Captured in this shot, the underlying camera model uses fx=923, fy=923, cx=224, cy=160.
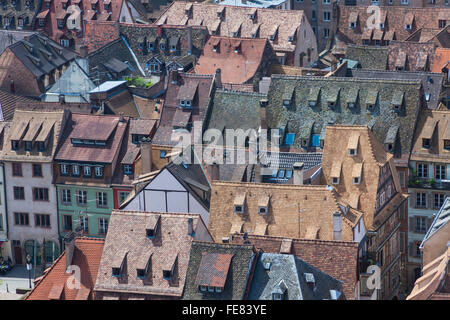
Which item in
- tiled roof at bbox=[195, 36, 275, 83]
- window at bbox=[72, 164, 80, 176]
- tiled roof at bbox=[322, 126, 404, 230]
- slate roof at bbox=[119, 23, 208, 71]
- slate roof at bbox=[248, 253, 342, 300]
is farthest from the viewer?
slate roof at bbox=[119, 23, 208, 71]

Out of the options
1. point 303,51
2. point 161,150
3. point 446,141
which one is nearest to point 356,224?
point 446,141

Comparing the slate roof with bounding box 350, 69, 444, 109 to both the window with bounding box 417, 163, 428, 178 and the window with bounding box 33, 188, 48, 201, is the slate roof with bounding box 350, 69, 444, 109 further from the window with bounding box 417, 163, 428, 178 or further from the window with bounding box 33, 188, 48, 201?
the window with bounding box 33, 188, 48, 201

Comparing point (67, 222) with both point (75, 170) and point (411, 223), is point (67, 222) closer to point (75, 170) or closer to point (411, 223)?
point (75, 170)

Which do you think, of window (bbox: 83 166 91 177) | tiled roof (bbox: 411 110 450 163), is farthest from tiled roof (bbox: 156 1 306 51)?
window (bbox: 83 166 91 177)

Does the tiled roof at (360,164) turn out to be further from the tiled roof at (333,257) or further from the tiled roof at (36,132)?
the tiled roof at (36,132)

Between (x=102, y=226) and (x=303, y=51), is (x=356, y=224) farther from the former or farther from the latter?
(x=303, y=51)

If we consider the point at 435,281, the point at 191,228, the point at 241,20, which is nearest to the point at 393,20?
the point at 241,20

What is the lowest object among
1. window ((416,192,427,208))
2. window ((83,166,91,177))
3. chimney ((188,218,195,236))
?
window ((416,192,427,208))

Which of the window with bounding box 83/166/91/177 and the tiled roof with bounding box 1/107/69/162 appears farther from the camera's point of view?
the tiled roof with bounding box 1/107/69/162
